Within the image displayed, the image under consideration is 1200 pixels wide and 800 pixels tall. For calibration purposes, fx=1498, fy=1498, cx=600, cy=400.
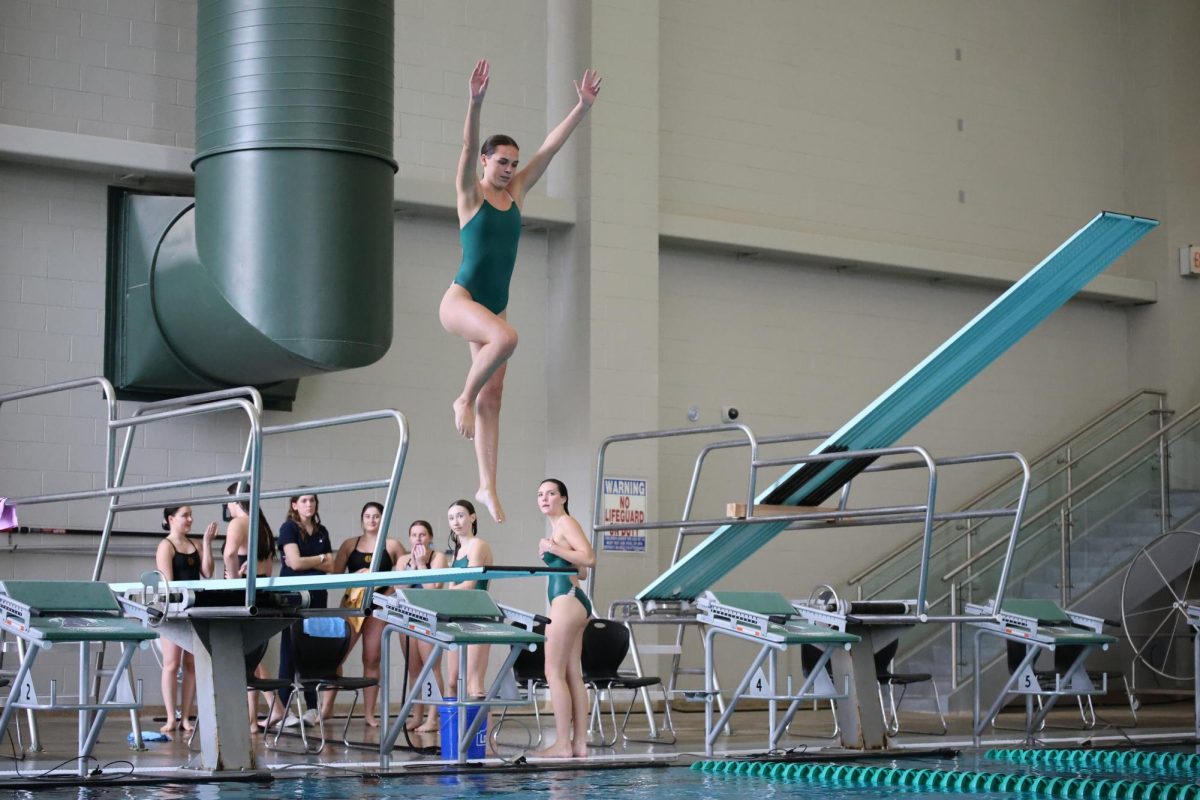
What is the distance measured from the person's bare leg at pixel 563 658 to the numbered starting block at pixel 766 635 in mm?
833

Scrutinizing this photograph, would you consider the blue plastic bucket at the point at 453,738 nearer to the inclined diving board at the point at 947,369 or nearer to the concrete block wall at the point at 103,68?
the inclined diving board at the point at 947,369

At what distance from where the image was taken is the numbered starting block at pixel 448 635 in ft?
25.5

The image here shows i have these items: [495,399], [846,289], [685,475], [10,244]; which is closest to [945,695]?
[685,475]

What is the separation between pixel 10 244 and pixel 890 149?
8.81m

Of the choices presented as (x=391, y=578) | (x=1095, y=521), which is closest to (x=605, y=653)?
(x=391, y=578)

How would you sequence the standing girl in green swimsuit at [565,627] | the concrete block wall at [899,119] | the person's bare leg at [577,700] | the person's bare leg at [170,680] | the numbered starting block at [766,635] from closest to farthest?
the standing girl in green swimsuit at [565,627]
the person's bare leg at [577,700]
the numbered starting block at [766,635]
the person's bare leg at [170,680]
the concrete block wall at [899,119]

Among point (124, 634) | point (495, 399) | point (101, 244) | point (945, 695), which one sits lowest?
point (945, 695)

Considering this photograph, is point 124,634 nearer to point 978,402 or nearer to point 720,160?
point 720,160

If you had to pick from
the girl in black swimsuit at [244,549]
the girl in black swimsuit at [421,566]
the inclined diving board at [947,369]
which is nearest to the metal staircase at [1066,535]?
the inclined diving board at [947,369]

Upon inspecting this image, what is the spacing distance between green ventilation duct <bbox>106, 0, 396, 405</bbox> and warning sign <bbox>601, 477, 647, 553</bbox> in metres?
3.10

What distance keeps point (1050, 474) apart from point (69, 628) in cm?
1037

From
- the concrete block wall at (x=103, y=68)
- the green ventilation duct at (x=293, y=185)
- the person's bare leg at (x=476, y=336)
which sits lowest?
the person's bare leg at (x=476, y=336)

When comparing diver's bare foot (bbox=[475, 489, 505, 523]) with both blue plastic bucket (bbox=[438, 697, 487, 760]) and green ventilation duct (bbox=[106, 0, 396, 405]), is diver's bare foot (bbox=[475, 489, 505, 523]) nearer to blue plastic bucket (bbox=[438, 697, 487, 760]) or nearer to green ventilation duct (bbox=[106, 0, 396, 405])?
blue plastic bucket (bbox=[438, 697, 487, 760])

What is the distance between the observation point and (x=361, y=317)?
35.4 feet
